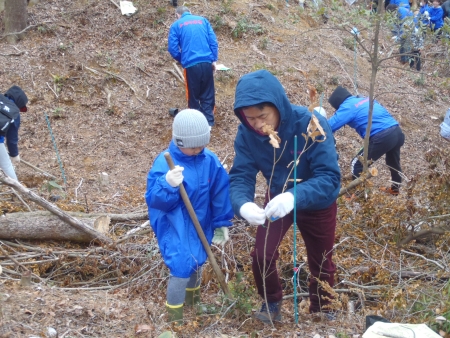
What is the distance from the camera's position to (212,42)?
7.23 metres

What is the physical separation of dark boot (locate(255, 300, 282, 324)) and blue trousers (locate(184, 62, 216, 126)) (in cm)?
473

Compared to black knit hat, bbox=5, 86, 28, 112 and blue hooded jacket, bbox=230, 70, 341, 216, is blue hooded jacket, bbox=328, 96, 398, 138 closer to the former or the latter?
blue hooded jacket, bbox=230, 70, 341, 216

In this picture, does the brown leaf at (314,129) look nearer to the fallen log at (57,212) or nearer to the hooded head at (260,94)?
the hooded head at (260,94)

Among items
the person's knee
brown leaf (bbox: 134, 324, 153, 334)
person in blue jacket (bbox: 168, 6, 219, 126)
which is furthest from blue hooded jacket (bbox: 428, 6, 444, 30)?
brown leaf (bbox: 134, 324, 153, 334)

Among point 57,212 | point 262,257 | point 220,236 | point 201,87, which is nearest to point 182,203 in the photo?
point 220,236

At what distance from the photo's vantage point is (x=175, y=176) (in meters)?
2.70

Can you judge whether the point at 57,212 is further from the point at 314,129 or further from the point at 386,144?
the point at 386,144

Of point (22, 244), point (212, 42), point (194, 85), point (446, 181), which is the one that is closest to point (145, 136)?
point (194, 85)

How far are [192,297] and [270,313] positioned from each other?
61 centimetres

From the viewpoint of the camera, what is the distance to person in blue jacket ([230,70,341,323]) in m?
2.62

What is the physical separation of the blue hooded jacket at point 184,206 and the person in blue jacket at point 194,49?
4.29 m

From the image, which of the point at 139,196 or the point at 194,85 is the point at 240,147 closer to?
the point at 139,196

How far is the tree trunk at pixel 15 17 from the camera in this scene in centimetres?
893

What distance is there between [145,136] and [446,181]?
16.4 feet
